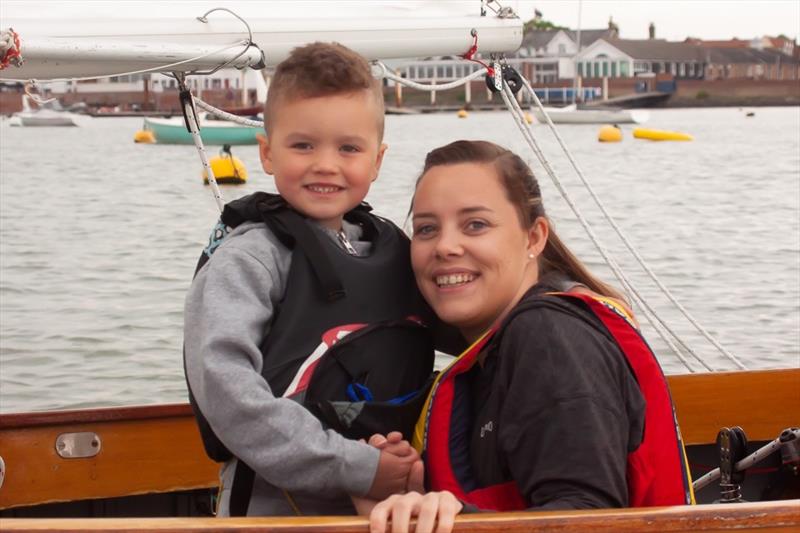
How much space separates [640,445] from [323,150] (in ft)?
2.77

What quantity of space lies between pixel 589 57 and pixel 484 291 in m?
92.5

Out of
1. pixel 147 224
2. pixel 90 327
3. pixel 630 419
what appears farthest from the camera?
pixel 147 224

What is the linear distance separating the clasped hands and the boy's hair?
2.28 feet

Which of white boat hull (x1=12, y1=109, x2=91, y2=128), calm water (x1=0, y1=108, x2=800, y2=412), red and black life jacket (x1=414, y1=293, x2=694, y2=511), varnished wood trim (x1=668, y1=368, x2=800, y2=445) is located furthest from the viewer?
white boat hull (x1=12, y1=109, x2=91, y2=128)

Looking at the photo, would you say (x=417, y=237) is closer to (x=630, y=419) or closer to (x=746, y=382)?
(x=630, y=419)

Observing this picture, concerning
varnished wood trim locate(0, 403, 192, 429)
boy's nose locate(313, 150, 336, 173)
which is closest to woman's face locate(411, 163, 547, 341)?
boy's nose locate(313, 150, 336, 173)

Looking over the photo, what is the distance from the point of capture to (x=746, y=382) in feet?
14.0

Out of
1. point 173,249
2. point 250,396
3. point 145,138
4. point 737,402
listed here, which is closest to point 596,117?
point 145,138

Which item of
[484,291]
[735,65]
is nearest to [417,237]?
[484,291]

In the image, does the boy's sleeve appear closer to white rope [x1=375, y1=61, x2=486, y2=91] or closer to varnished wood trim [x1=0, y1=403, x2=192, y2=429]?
varnished wood trim [x1=0, y1=403, x2=192, y2=429]

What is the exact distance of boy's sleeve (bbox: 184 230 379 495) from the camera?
2480 mm

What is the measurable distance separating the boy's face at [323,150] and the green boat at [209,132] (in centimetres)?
3555

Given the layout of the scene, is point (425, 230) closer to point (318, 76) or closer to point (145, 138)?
point (318, 76)

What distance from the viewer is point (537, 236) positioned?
2.83 meters
